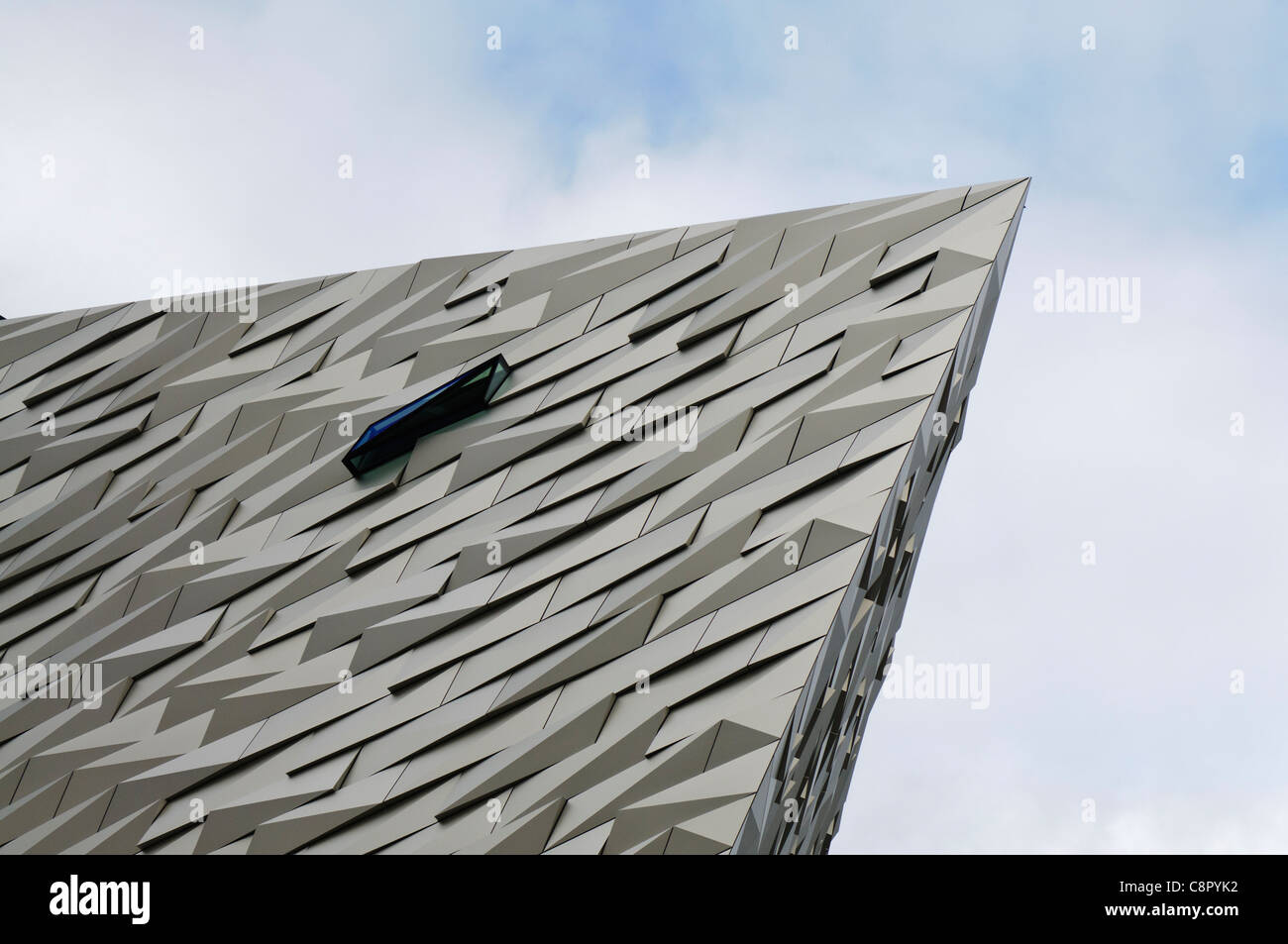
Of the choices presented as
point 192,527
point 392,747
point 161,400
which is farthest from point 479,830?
point 161,400

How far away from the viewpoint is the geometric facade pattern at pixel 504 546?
12.3 m

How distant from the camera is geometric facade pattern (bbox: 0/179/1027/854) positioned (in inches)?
486

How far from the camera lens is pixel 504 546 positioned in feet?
48.1

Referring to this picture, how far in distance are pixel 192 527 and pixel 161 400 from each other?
292cm

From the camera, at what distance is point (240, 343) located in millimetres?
19453

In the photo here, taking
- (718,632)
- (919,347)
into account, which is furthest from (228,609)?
(919,347)

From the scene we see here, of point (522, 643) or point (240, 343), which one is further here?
point (240, 343)

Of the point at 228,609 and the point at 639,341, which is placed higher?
the point at 639,341

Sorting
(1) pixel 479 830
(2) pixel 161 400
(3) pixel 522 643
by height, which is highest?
(2) pixel 161 400

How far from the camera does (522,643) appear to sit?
13.6 metres
